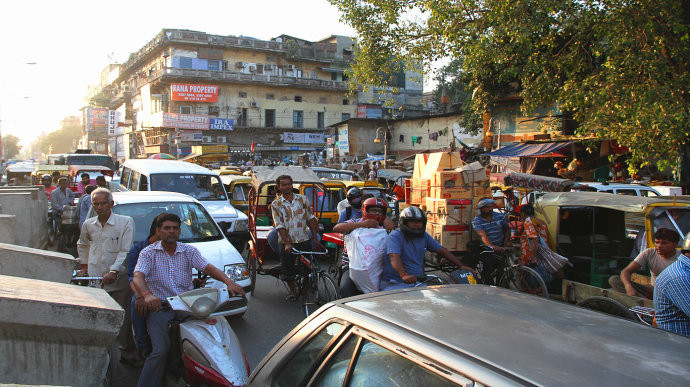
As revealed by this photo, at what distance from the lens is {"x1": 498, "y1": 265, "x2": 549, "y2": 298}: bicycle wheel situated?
6.46 meters

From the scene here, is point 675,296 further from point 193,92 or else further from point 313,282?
point 193,92

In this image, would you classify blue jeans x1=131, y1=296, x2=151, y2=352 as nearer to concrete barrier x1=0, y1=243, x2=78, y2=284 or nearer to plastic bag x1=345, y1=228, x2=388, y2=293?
concrete barrier x1=0, y1=243, x2=78, y2=284

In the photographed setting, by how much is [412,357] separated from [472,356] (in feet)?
0.83

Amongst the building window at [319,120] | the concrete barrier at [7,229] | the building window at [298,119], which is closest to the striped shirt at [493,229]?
the concrete barrier at [7,229]

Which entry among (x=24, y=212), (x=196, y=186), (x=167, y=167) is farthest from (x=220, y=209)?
(x=24, y=212)

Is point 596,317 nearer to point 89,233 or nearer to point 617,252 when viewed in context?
point 89,233

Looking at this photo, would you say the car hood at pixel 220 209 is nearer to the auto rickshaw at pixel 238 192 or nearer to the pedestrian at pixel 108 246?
the auto rickshaw at pixel 238 192

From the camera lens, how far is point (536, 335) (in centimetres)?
198

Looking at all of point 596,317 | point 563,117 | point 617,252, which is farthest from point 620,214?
point 563,117

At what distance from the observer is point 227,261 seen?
5.84 m

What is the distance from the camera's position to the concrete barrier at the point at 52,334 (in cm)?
263

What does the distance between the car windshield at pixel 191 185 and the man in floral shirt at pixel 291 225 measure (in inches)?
212

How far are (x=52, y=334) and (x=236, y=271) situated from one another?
10.0ft

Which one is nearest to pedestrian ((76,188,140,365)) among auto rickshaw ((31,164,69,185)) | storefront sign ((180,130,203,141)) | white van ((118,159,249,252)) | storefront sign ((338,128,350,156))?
white van ((118,159,249,252))
